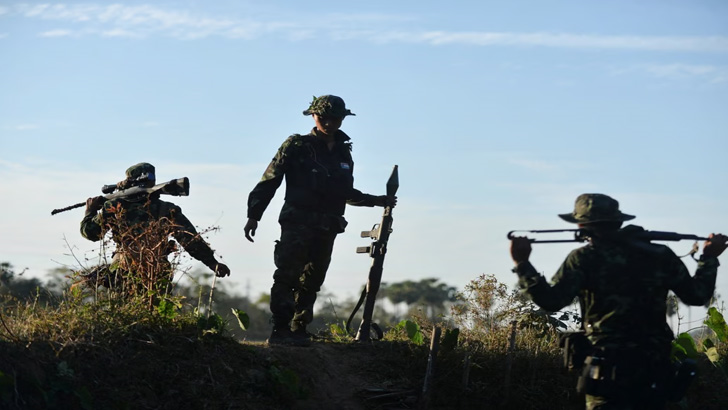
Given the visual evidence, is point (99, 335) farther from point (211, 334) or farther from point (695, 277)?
point (695, 277)

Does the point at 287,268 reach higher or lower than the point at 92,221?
lower

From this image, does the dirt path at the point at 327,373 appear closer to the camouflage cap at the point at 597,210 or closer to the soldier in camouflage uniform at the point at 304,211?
the soldier in camouflage uniform at the point at 304,211

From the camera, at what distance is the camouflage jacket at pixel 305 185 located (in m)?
9.98

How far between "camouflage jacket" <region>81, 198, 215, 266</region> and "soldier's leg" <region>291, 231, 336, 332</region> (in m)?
1.00

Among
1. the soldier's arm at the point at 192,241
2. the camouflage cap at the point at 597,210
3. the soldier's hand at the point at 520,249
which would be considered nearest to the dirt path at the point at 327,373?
the soldier's arm at the point at 192,241

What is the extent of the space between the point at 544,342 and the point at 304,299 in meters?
2.54

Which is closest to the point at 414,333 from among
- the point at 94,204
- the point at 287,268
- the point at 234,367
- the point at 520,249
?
the point at 287,268

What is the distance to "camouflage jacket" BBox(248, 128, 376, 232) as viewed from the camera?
9.98 m

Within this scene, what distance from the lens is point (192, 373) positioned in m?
8.34

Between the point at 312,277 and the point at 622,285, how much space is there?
388 cm

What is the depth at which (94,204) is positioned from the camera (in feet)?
34.2

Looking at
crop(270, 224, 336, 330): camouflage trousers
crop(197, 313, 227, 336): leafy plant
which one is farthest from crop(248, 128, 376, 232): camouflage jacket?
crop(197, 313, 227, 336): leafy plant

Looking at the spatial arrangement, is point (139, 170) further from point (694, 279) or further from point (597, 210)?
point (694, 279)

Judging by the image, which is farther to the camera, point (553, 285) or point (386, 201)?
point (386, 201)
